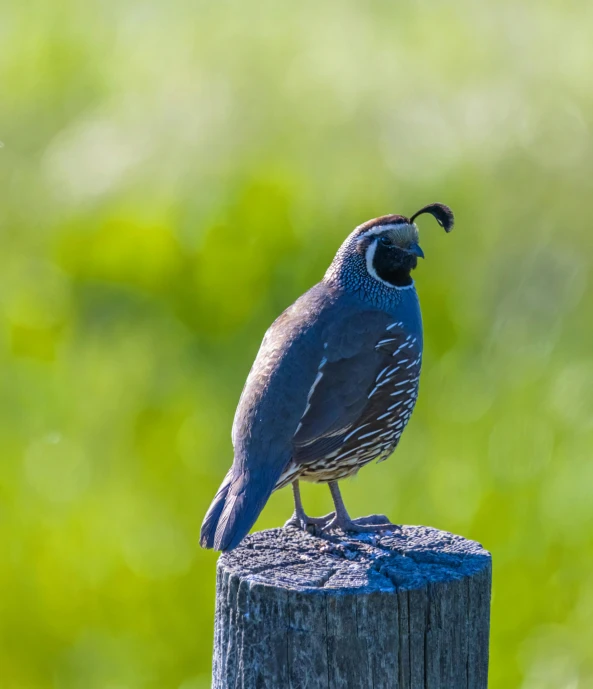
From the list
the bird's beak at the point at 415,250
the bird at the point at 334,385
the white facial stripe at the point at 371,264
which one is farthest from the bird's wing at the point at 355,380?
the bird's beak at the point at 415,250

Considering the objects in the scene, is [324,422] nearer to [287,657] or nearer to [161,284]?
[287,657]

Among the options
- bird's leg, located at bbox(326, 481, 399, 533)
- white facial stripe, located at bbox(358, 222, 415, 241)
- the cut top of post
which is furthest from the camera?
white facial stripe, located at bbox(358, 222, 415, 241)

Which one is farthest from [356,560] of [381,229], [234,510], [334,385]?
[381,229]

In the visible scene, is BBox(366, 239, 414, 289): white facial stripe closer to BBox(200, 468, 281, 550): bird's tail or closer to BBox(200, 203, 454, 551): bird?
BBox(200, 203, 454, 551): bird

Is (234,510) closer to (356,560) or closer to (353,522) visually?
(356,560)

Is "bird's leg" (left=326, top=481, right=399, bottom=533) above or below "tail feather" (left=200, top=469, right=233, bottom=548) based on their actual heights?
above

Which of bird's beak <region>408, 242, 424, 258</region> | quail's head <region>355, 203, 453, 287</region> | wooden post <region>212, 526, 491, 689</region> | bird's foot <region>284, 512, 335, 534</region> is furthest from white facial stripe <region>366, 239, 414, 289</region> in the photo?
wooden post <region>212, 526, 491, 689</region>

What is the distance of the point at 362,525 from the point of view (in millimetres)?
3365

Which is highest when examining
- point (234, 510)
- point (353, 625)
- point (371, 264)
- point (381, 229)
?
point (381, 229)

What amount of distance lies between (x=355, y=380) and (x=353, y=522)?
430 mm

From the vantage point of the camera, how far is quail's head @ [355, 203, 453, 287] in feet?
12.0

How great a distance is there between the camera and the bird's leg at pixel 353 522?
328cm

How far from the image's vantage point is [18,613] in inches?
210

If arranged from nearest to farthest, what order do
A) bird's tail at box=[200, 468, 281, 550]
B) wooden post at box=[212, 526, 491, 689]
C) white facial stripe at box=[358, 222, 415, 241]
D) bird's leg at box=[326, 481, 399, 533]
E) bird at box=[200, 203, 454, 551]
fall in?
1. wooden post at box=[212, 526, 491, 689]
2. bird's tail at box=[200, 468, 281, 550]
3. bird at box=[200, 203, 454, 551]
4. bird's leg at box=[326, 481, 399, 533]
5. white facial stripe at box=[358, 222, 415, 241]
